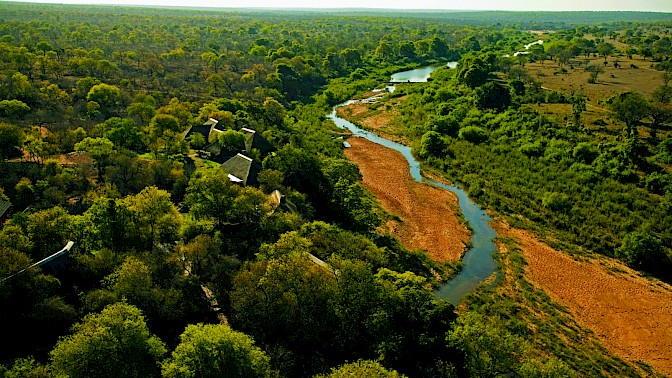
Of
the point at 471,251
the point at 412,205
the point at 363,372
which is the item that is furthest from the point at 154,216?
the point at 412,205

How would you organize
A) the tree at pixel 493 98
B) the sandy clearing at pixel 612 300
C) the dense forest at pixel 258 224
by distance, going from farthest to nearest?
1. the tree at pixel 493 98
2. the sandy clearing at pixel 612 300
3. the dense forest at pixel 258 224

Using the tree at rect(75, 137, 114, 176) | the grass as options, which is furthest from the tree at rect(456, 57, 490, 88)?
the tree at rect(75, 137, 114, 176)

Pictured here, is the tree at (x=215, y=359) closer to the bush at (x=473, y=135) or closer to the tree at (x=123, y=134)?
the tree at (x=123, y=134)

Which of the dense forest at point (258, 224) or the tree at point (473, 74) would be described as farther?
the tree at point (473, 74)

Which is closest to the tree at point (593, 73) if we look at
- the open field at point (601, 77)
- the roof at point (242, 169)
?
the open field at point (601, 77)

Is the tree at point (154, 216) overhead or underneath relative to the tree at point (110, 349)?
overhead

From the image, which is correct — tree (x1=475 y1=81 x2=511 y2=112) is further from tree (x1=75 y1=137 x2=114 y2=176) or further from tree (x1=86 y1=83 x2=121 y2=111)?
tree (x1=75 y1=137 x2=114 y2=176)
